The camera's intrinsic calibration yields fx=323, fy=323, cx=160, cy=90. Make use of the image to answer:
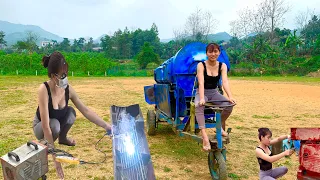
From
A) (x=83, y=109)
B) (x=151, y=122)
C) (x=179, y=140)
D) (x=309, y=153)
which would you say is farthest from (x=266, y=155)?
(x=151, y=122)

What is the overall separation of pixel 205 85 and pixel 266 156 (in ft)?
5.29

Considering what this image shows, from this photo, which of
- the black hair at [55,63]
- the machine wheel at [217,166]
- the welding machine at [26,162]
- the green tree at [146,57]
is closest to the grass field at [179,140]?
the machine wheel at [217,166]

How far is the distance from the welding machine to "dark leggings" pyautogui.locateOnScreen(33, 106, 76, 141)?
0.86m

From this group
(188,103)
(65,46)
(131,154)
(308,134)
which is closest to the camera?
(308,134)

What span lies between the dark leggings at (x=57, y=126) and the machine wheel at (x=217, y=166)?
2.11 meters

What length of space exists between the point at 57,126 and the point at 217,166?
7.87ft

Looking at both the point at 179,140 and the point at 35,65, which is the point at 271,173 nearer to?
the point at 179,140

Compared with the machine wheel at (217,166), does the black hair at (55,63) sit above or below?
above

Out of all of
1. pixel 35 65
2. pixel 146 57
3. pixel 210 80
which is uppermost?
pixel 146 57

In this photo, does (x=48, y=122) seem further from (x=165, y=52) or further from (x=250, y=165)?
(x=165, y=52)

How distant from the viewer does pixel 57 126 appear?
357 centimetres

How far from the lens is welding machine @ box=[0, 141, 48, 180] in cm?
247

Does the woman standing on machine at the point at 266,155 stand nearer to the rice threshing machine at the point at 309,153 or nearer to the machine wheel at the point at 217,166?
the machine wheel at the point at 217,166

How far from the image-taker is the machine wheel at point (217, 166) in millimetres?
4483
